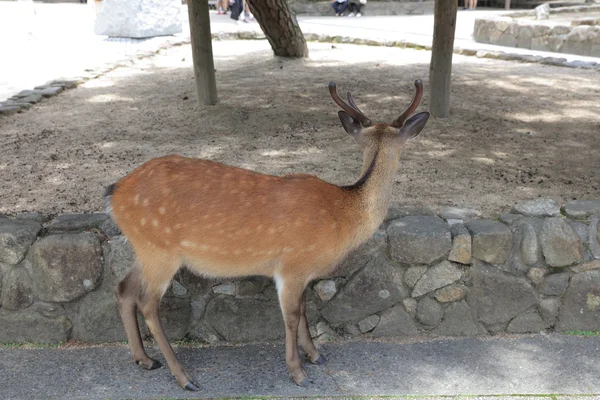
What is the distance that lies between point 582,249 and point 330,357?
1.47 meters

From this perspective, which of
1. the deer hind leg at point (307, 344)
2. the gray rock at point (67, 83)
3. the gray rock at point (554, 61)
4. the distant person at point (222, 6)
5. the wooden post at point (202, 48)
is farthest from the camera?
the distant person at point (222, 6)

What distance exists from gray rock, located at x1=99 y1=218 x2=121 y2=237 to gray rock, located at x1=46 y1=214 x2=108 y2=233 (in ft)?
0.10

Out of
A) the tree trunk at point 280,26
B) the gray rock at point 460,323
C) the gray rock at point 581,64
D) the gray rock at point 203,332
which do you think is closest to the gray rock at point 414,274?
the gray rock at point 460,323

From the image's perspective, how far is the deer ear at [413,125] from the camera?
127 inches

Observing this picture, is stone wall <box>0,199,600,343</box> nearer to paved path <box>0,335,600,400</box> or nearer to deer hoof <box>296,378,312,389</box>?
paved path <box>0,335,600,400</box>

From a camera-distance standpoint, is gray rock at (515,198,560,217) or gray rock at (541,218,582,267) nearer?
gray rock at (541,218,582,267)

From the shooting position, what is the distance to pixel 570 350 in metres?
3.67

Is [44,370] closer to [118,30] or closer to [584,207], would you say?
[584,207]

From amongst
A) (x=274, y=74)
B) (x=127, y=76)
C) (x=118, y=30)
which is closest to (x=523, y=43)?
(x=274, y=74)

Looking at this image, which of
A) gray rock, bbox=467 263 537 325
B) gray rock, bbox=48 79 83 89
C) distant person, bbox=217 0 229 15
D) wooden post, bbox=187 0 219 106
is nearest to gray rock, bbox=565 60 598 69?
wooden post, bbox=187 0 219 106

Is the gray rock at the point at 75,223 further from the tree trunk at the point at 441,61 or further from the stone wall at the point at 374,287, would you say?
the tree trunk at the point at 441,61

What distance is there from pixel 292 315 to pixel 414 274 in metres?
0.83

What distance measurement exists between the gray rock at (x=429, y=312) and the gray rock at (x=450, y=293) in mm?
39

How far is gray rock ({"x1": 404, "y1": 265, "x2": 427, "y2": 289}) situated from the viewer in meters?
3.79
